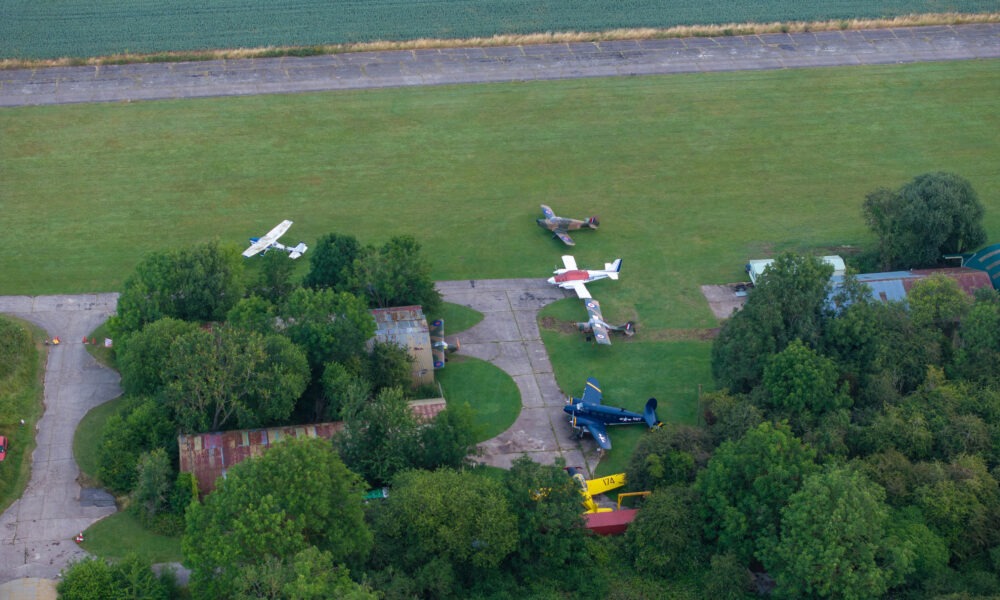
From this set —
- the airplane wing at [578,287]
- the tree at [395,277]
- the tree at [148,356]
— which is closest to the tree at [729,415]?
the airplane wing at [578,287]

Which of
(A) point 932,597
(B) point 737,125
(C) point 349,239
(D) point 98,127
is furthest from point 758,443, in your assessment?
(D) point 98,127

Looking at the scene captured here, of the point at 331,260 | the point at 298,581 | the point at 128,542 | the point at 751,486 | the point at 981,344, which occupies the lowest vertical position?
the point at 128,542

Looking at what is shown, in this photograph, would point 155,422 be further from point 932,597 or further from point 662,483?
point 932,597

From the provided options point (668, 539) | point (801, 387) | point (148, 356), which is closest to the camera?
point (668, 539)

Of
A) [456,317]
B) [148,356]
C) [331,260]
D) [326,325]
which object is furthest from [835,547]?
[148,356]

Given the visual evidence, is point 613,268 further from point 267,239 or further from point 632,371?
point 267,239

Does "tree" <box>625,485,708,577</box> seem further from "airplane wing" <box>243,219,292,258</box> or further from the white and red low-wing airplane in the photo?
"airplane wing" <box>243,219,292,258</box>

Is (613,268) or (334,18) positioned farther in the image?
(334,18)
